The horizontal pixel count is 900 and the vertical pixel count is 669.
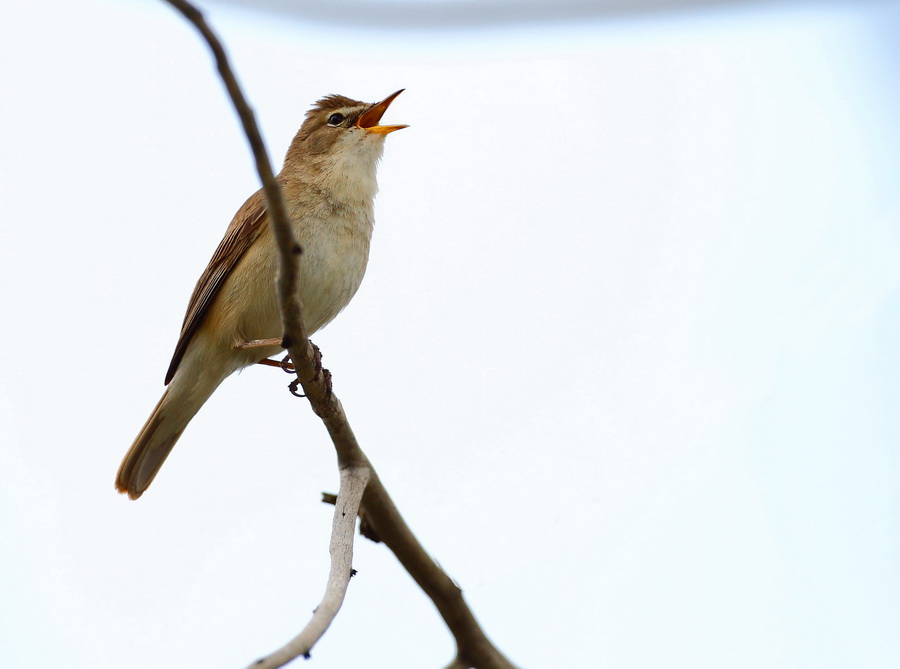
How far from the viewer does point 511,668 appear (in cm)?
405

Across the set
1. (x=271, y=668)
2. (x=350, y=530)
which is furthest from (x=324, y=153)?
(x=271, y=668)

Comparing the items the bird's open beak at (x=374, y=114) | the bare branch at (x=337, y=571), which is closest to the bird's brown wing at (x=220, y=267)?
the bird's open beak at (x=374, y=114)

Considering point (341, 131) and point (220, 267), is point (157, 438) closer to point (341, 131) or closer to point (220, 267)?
point (220, 267)

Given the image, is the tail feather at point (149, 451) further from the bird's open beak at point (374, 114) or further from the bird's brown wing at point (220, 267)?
the bird's open beak at point (374, 114)

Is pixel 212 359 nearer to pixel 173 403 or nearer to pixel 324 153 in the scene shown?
pixel 173 403

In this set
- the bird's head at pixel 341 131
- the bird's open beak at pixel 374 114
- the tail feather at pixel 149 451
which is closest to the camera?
the tail feather at pixel 149 451

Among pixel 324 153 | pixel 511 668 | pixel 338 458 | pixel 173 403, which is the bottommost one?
pixel 511 668

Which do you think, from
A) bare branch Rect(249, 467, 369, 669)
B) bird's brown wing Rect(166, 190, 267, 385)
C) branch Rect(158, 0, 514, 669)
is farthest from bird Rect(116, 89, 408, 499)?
bare branch Rect(249, 467, 369, 669)

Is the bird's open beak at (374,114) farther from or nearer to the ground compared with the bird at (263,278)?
farther from the ground

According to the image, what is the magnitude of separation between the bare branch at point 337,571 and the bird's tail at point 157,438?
1713 mm

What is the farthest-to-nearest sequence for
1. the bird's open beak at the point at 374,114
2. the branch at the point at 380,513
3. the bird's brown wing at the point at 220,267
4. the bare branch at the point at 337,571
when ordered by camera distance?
the bird's open beak at the point at 374,114 → the bird's brown wing at the point at 220,267 → the branch at the point at 380,513 → the bare branch at the point at 337,571

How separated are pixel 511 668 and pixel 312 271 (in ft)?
7.41

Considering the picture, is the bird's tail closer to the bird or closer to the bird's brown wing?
the bird

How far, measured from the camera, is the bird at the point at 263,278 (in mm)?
5090
